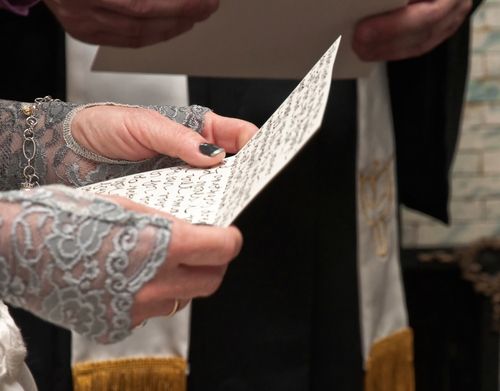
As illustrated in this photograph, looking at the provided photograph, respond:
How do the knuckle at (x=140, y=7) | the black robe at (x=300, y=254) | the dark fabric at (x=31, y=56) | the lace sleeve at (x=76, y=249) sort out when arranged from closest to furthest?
the lace sleeve at (x=76, y=249)
the knuckle at (x=140, y=7)
the dark fabric at (x=31, y=56)
the black robe at (x=300, y=254)

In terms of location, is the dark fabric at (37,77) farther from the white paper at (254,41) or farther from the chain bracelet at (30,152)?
the chain bracelet at (30,152)

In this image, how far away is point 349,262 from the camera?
1.32 meters

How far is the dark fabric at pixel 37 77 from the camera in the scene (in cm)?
109

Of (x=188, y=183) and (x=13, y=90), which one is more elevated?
(x=13, y=90)

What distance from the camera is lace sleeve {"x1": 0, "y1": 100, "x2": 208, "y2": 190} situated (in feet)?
2.80

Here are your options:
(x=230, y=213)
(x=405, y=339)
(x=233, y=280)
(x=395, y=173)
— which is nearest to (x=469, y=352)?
(x=405, y=339)

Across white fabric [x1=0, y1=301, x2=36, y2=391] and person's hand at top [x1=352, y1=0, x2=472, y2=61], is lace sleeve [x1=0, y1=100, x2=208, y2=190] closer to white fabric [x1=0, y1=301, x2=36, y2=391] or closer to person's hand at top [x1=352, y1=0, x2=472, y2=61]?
white fabric [x1=0, y1=301, x2=36, y2=391]

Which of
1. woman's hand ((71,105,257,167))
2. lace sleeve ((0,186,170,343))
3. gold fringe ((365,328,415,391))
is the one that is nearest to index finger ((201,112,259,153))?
woman's hand ((71,105,257,167))

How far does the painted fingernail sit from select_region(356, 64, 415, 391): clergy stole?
21.4 inches

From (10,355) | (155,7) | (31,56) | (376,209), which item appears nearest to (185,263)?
(10,355)

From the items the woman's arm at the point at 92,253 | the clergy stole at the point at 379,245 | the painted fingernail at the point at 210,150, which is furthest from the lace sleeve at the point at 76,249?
the clergy stole at the point at 379,245

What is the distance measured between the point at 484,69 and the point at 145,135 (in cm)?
108

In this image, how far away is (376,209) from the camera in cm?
134

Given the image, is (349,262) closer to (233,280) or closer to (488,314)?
(233,280)
